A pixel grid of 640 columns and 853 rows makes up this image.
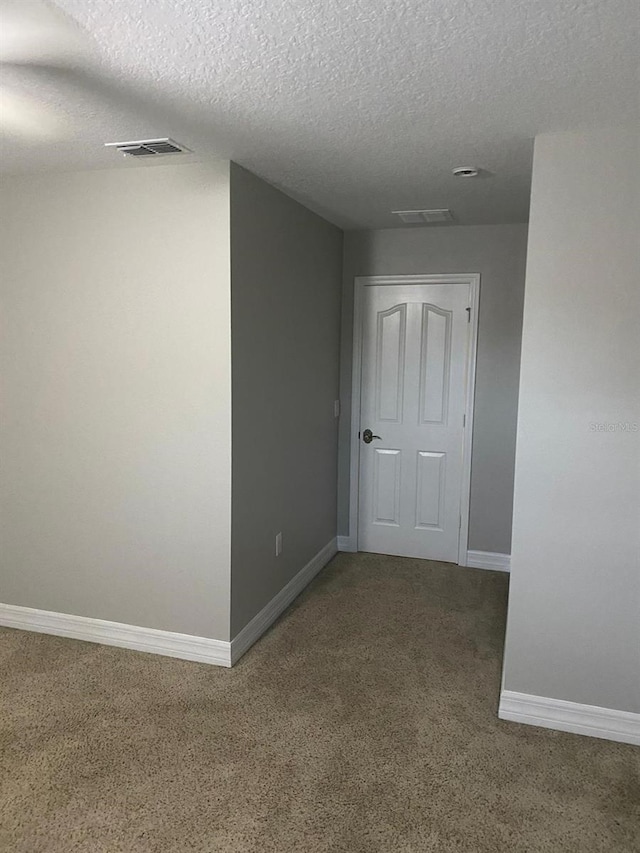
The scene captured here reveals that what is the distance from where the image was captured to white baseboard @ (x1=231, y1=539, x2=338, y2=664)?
10.9 ft

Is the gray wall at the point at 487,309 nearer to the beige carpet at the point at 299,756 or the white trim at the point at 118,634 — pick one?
the beige carpet at the point at 299,756

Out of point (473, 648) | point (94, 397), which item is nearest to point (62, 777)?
point (94, 397)

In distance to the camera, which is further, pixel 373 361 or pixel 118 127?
pixel 373 361

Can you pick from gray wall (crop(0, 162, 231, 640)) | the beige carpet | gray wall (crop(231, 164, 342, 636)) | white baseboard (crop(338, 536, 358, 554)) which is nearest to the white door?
white baseboard (crop(338, 536, 358, 554))

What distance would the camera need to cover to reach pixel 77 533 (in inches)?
136

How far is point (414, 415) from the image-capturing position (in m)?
4.67

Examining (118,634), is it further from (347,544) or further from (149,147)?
(149,147)

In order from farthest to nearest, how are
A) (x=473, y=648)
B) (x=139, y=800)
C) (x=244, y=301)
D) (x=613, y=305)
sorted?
(x=473, y=648) → (x=244, y=301) → (x=613, y=305) → (x=139, y=800)

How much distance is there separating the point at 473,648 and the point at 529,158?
2.39 meters

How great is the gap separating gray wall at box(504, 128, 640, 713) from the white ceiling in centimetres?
25

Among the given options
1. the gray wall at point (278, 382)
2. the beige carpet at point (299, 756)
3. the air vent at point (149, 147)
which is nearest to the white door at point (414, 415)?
the gray wall at point (278, 382)

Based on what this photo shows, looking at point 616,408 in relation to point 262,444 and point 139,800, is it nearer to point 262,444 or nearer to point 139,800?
point 262,444

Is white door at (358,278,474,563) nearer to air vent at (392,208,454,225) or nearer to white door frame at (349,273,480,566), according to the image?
white door frame at (349,273,480,566)

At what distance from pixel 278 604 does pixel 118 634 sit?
0.89 metres
